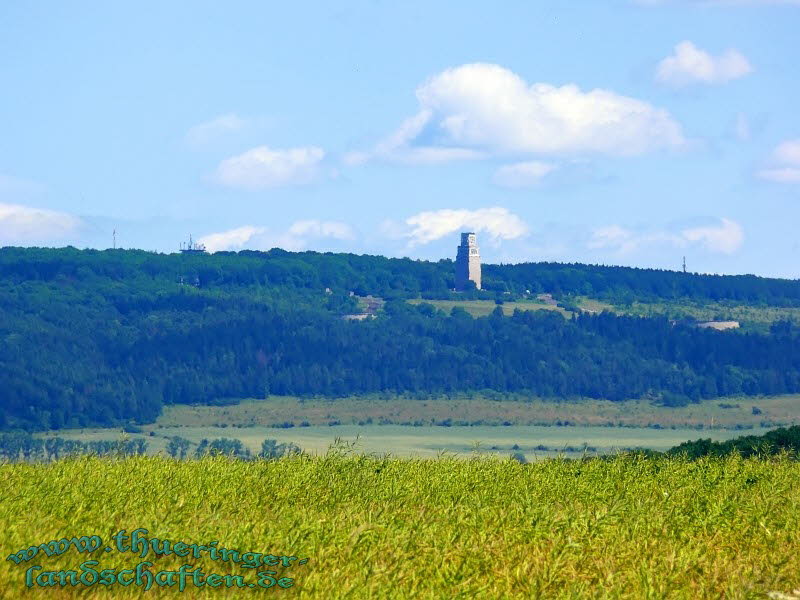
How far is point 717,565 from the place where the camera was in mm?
18406

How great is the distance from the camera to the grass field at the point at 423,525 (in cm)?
1714

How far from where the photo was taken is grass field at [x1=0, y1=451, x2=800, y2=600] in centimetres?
1714

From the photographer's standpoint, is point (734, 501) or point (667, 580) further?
point (734, 501)

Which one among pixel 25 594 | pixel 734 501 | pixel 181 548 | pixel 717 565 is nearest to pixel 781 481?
pixel 734 501

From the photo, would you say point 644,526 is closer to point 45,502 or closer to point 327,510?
point 327,510

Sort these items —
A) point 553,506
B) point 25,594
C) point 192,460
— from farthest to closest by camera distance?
point 192,460, point 553,506, point 25,594

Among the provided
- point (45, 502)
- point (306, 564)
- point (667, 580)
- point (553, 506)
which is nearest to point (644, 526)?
point (553, 506)

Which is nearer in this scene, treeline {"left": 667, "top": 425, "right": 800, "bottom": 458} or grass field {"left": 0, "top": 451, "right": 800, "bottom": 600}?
grass field {"left": 0, "top": 451, "right": 800, "bottom": 600}

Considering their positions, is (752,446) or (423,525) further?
(752,446)

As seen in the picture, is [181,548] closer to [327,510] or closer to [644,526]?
[327,510]

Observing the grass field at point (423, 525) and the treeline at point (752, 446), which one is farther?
the treeline at point (752, 446)

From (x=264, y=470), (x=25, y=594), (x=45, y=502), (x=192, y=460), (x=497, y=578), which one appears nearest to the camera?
(x=25, y=594)

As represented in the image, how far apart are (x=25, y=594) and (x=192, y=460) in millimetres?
10586

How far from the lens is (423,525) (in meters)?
19.8
